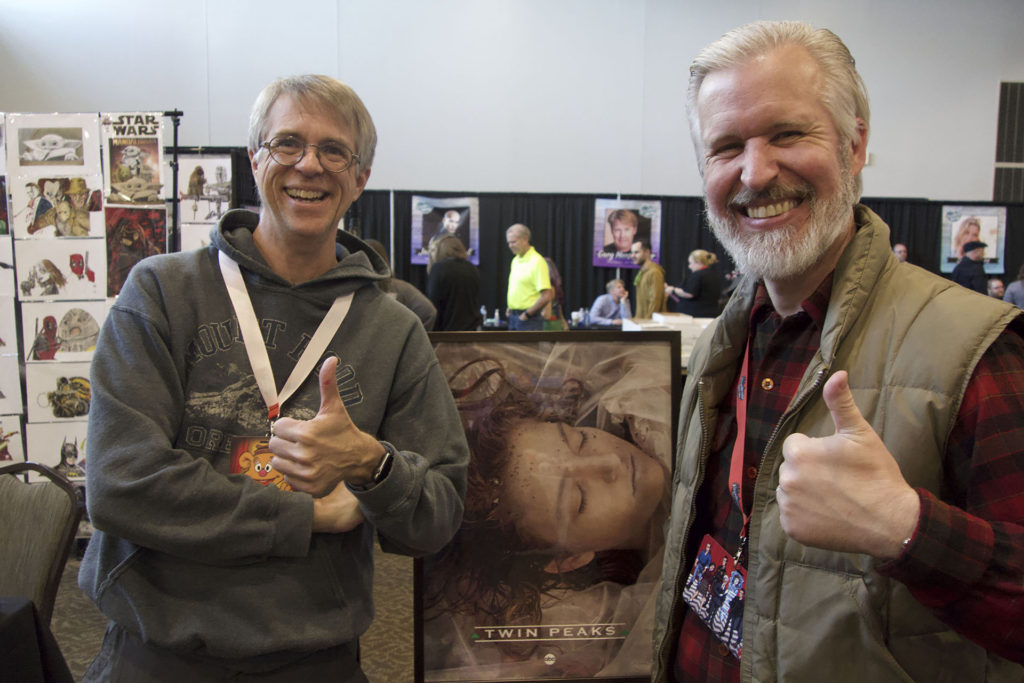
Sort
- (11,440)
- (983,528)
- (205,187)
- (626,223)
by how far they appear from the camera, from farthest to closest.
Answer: (626,223) → (205,187) → (11,440) → (983,528)

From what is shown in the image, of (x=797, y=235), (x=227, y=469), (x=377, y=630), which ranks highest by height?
(x=797, y=235)

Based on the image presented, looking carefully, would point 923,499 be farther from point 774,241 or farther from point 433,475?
point 433,475

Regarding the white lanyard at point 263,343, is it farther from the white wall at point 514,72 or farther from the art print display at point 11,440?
the white wall at point 514,72

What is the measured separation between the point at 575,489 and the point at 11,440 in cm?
324

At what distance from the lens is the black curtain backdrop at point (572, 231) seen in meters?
9.73

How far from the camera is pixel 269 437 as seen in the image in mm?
1227

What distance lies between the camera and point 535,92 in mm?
9562

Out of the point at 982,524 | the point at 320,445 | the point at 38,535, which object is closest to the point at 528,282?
the point at 38,535

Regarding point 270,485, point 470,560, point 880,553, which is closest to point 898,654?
point 880,553

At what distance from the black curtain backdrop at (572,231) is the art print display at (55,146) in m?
6.41

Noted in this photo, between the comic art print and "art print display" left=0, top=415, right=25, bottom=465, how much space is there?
868 millimetres

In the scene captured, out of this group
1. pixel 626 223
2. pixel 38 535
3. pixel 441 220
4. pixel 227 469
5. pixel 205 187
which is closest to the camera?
pixel 227 469

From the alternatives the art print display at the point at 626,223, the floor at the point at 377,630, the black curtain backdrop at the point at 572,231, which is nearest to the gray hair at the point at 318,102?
the floor at the point at 377,630

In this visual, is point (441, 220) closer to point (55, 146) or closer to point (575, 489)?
point (55, 146)
